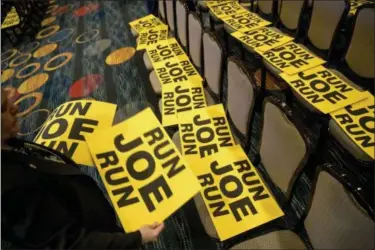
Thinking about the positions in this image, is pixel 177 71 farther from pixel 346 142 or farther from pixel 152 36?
pixel 346 142

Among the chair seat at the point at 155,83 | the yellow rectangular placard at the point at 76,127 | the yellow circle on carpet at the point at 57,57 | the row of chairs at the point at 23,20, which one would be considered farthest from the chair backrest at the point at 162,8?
the row of chairs at the point at 23,20

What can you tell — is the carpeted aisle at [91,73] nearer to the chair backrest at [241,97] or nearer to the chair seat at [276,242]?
the chair seat at [276,242]

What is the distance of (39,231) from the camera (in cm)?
96

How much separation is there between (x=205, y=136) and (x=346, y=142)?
0.85m

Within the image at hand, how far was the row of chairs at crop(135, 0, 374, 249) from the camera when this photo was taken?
1184 mm

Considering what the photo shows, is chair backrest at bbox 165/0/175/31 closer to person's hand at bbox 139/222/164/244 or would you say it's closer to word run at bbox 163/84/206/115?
word run at bbox 163/84/206/115

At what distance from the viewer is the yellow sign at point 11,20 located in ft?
17.4

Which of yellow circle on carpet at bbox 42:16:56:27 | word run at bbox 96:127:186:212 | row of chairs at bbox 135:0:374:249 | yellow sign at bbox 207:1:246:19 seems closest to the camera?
row of chairs at bbox 135:0:374:249

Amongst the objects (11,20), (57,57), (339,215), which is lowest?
(57,57)

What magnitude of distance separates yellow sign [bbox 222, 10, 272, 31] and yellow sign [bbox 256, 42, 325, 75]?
1.53 ft

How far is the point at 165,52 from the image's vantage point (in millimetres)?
2922

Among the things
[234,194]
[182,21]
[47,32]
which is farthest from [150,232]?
[47,32]

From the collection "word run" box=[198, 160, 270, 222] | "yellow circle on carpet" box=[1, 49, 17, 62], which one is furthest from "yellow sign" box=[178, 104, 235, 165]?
"yellow circle on carpet" box=[1, 49, 17, 62]

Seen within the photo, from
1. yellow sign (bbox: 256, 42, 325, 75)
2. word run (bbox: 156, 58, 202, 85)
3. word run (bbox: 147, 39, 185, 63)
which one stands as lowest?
word run (bbox: 156, 58, 202, 85)
